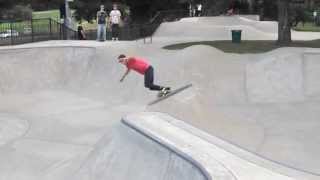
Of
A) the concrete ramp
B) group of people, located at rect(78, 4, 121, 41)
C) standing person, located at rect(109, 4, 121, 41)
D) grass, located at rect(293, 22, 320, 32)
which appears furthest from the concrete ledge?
grass, located at rect(293, 22, 320, 32)

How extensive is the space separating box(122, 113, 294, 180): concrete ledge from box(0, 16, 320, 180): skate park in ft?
0.07

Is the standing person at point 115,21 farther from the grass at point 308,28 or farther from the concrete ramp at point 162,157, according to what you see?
the grass at point 308,28

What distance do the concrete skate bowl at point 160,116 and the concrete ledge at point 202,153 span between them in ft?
0.07

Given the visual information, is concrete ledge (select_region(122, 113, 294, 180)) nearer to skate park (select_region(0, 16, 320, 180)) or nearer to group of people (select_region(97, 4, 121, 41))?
skate park (select_region(0, 16, 320, 180))

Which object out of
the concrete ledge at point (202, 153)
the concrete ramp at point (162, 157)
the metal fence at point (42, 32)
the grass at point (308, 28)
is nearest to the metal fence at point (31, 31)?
the metal fence at point (42, 32)

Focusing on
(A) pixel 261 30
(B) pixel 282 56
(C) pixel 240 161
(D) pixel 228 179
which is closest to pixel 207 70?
(B) pixel 282 56

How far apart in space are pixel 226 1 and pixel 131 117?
106 feet

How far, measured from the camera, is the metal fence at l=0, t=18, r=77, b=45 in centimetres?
3006

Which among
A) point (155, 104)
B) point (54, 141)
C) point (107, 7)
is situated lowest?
→ point (54, 141)

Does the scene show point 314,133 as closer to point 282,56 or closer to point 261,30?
point 282,56

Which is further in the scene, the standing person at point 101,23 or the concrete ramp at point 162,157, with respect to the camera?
the standing person at point 101,23

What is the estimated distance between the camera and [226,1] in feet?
134

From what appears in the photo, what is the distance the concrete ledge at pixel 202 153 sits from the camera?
641 cm

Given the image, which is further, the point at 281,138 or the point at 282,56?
the point at 282,56
